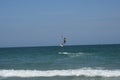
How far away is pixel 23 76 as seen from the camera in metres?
21.5

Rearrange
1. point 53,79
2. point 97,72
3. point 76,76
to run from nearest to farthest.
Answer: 1. point 53,79
2. point 76,76
3. point 97,72

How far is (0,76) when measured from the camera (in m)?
21.6

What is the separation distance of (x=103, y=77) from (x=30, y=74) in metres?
5.31

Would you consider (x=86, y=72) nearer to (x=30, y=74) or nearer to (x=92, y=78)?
(x=92, y=78)

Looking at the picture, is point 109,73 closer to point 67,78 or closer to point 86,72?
point 86,72

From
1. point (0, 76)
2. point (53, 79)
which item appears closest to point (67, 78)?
point (53, 79)

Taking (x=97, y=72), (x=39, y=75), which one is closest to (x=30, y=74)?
(x=39, y=75)

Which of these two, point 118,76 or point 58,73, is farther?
point 58,73

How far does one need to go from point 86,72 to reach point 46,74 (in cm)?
280

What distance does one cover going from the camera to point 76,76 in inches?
814

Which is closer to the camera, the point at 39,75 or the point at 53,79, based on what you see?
the point at 53,79

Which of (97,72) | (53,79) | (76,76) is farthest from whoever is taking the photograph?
(97,72)

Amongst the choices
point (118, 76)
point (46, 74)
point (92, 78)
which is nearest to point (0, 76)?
point (46, 74)

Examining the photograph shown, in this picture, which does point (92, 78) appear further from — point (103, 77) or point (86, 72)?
point (86, 72)
